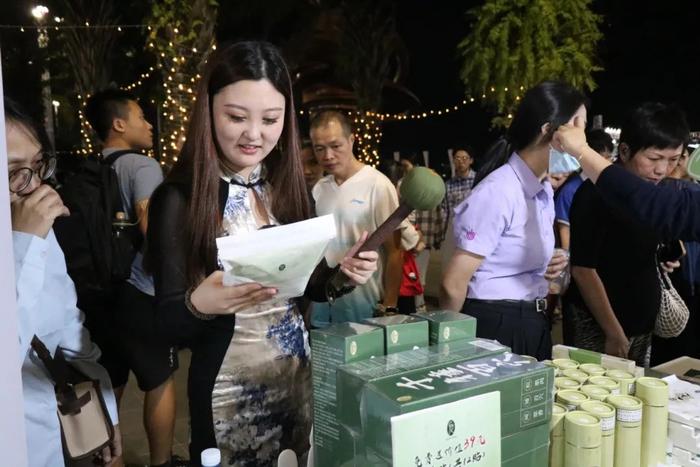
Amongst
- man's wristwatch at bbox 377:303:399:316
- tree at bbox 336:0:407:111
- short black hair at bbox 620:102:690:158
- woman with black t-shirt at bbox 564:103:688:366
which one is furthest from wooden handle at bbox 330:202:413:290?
tree at bbox 336:0:407:111

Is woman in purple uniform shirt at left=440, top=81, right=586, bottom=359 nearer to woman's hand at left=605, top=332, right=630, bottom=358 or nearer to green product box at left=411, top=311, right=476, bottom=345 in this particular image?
woman's hand at left=605, top=332, right=630, bottom=358

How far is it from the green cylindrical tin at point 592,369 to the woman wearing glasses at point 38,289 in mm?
1088

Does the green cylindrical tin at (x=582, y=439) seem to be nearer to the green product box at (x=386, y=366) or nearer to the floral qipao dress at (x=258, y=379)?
the green product box at (x=386, y=366)

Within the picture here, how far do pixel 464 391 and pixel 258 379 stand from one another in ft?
1.75

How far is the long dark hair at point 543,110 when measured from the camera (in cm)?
164

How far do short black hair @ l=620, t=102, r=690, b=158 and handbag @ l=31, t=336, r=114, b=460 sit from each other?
1.83 metres

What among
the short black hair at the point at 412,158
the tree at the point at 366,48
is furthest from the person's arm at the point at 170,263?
the tree at the point at 366,48

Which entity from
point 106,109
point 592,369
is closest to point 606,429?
point 592,369

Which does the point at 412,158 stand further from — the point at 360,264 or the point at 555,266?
the point at 360,264

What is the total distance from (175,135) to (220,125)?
4.09 m

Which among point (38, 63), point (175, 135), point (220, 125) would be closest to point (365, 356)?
point (220, 125)

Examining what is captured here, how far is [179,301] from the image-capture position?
1075mm

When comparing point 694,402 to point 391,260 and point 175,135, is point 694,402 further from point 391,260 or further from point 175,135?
point 175,135

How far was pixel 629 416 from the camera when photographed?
991mm
